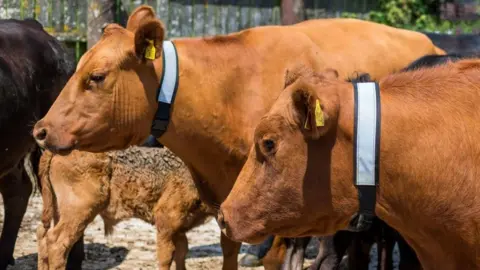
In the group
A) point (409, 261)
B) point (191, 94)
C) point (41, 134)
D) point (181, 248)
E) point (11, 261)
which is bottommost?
point (11, 261)

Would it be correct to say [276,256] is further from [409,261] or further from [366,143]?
[366,143]

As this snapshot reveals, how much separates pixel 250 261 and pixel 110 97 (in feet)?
11.1

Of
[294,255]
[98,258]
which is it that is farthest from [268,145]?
[98,258]

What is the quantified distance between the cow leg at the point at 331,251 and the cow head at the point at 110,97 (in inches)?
80.1

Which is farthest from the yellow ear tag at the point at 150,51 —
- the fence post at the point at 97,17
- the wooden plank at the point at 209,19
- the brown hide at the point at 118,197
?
the wooden plank at the point at 209,19

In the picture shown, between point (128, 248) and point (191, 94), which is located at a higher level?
point (191, 94)

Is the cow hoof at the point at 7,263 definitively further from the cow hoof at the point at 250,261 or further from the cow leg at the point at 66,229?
the cow hoof at the point at 250,261

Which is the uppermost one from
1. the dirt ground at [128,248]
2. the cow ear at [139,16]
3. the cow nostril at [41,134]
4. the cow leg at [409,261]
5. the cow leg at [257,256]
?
the cow ear at [139,16]

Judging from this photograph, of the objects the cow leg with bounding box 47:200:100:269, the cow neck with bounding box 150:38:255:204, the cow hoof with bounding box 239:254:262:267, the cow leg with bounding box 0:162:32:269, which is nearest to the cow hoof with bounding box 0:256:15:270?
the cow leg with bounding box 0:162:32:269

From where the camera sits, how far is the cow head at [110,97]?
5.66 metres

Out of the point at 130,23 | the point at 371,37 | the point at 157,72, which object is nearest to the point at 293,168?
the point at 157,72

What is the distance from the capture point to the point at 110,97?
5672 mm

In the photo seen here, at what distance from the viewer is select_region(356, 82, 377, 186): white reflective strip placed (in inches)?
156

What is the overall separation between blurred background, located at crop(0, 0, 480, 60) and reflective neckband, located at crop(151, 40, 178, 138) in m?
5.88
